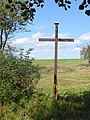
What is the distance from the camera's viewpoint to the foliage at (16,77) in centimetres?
1230

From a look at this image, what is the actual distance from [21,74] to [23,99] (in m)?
0.91

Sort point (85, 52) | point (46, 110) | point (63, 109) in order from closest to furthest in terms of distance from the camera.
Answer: point (46, 110) → point (63, 109) → point (85, 52)

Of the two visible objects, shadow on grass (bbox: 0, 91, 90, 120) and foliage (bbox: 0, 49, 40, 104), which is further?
foliage (bbox: 0, 49, 40, 104)

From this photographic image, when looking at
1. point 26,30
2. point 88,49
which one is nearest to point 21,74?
point 26,30

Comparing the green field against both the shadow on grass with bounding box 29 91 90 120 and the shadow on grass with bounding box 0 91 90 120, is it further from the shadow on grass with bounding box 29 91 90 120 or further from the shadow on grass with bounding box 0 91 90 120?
the shadow on grass with bounding box 0 91 90 120

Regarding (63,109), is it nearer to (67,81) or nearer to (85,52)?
(67,81)

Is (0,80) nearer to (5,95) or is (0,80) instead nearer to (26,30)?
(5,95)

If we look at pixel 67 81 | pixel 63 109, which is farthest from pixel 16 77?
pixel 67 81

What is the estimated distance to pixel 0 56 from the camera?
12.8 metres

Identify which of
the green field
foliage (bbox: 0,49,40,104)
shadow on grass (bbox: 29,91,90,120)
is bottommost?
the green field

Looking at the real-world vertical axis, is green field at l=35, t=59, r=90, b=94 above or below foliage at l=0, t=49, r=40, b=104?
below

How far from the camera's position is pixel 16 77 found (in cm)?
1261

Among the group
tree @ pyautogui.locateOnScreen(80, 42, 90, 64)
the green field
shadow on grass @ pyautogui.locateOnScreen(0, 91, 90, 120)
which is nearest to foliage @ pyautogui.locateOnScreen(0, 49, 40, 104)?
shadow on grass @ pyautogui.locateOnScreen(0, 91, 90, 120)

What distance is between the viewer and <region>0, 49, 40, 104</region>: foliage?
12305 millimetres
